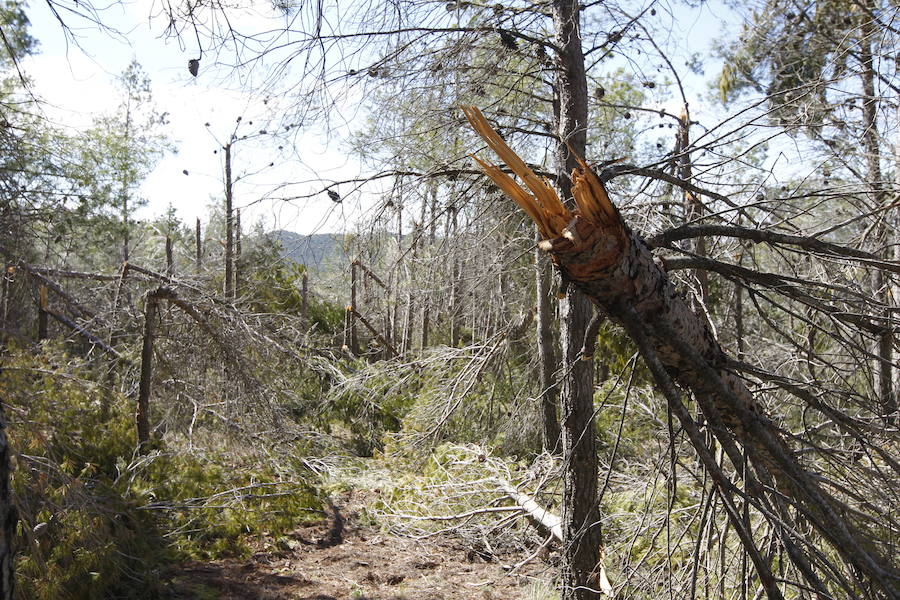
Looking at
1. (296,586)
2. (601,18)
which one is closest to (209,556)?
(296,586)

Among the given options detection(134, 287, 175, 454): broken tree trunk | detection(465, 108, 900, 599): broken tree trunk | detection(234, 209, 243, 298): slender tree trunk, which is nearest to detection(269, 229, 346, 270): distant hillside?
detection(234, 209, 243, 298): slender tree trunk

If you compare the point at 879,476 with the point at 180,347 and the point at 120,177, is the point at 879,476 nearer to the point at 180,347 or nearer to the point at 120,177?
the point at 180,347

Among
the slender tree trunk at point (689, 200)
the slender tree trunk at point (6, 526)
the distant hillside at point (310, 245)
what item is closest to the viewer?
the slender tree trunk at point (6, 526)

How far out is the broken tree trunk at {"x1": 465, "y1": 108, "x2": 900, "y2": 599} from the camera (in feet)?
5.94

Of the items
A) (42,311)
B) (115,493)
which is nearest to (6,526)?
(115,493)

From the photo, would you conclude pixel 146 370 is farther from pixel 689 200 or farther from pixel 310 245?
pixel 689 200

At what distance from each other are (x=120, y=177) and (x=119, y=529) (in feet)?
66.3

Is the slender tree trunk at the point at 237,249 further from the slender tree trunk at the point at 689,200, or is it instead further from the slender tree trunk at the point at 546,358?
the slender tree trunk at the point at 546,358

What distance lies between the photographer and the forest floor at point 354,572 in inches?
234

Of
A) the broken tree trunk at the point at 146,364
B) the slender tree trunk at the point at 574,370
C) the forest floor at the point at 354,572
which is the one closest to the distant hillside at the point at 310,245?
the slender tree trunk at the point at 574,370

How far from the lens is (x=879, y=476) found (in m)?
2.65

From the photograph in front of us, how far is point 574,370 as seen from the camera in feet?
13.3

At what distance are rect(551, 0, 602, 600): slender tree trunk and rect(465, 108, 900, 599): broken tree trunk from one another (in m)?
1.56

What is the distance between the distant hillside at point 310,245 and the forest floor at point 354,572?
9.58 ft
